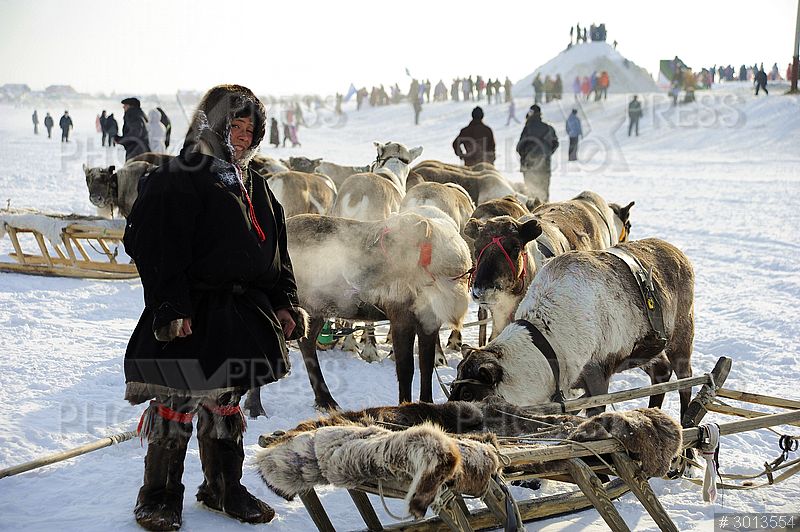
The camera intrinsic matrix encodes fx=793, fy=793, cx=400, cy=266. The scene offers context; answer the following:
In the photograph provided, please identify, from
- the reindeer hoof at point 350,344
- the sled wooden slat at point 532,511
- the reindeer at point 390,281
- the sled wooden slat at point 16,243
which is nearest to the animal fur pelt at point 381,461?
the sled wooden slat at point 532,511

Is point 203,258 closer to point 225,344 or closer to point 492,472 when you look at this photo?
point 225,344

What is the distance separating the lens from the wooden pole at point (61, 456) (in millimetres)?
3451

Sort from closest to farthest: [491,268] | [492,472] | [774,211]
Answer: [492,472] → [491,268] → [774,211]

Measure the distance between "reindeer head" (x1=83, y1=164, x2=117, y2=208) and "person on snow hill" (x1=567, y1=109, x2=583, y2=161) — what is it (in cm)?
1713

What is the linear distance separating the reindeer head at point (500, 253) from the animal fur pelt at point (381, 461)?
2514 mm

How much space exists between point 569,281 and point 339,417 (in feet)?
6.55

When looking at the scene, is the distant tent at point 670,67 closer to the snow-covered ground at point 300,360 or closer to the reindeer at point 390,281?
the snow-covered ground at point 300,360

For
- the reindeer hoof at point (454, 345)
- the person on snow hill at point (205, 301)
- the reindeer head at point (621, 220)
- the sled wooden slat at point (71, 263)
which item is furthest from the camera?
the sled wooden slat at point (71, 263)

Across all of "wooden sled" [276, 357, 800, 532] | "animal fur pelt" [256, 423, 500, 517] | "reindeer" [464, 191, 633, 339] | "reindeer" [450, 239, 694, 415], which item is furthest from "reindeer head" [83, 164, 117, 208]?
"animal fur pelt" [256, 423, 500, 517]

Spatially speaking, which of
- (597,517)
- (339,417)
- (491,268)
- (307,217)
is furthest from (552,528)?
(307,217)

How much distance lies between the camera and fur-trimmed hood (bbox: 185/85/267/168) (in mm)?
3150

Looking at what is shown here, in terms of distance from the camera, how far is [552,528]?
3.65 meters

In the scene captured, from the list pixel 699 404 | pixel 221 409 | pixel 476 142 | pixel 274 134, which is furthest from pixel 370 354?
pixel 274 134

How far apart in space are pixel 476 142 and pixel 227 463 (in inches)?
465
